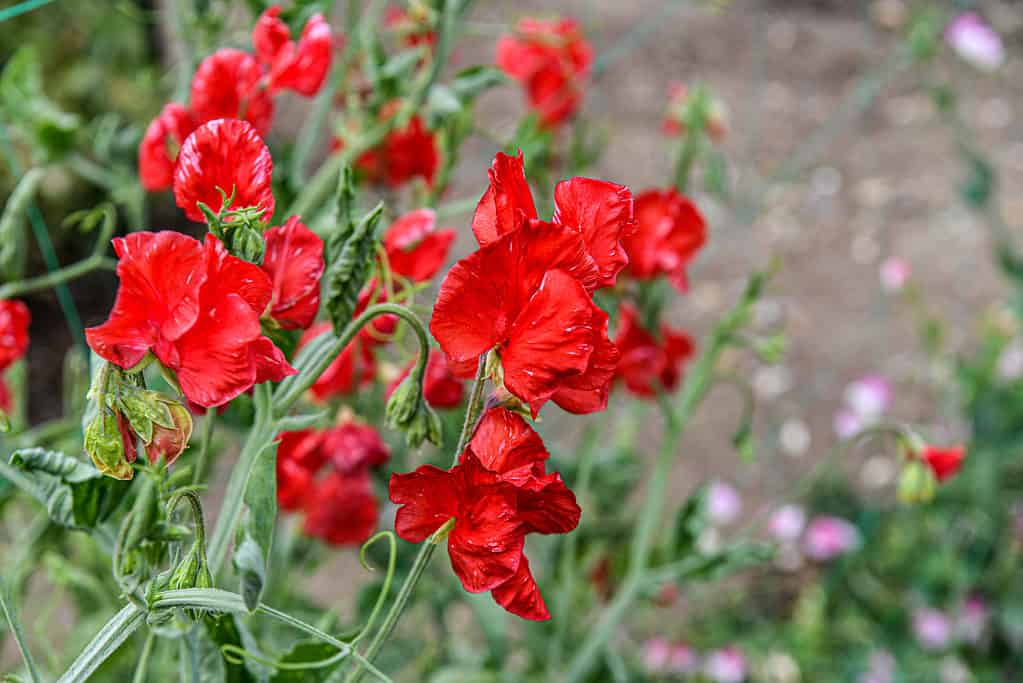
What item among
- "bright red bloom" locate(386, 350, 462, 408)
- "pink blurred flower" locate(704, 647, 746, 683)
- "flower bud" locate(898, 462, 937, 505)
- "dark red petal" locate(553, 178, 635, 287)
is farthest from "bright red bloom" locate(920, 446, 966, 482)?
"pink blurred flower" locate(704, 647, 746, 683)

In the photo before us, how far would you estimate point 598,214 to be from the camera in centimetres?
49

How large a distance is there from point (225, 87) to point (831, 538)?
4.99 feet

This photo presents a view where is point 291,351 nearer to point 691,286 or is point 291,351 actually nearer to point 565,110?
point 565,110

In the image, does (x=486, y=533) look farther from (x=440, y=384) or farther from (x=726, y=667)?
(x=726, y=667)

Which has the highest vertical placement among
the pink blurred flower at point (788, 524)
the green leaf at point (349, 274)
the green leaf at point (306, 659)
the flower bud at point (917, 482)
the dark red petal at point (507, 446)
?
the green leaf at point (349, 274)

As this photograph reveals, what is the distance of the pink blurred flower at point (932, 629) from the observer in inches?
68.5

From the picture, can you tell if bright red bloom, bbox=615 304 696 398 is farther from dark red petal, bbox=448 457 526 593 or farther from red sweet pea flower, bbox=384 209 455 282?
dark red petal, bbox=448 457 526 593

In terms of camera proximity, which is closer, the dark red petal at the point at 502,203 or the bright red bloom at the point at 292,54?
the dark red petal at the point at 502,203

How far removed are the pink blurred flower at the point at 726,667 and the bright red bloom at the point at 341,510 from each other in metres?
0.94

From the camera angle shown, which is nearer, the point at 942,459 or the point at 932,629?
the point at 942,459

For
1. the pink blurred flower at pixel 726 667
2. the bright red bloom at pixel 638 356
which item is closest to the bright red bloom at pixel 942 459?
the bright red bloom at pixel 638 356

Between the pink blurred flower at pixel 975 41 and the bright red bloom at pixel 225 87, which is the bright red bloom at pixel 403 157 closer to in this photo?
the bright red bloom at pixel 225 87

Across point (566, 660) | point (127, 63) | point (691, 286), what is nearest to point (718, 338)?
point (566, 660)

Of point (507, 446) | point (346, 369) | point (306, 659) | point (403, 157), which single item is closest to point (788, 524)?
point (403, 157)
